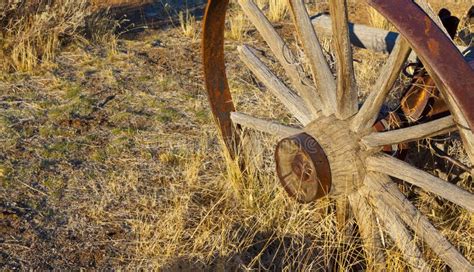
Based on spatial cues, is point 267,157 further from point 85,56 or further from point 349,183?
point 85,56

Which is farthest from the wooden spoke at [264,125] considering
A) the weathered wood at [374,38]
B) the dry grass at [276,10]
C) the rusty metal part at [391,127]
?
the dry grass at [276,10]

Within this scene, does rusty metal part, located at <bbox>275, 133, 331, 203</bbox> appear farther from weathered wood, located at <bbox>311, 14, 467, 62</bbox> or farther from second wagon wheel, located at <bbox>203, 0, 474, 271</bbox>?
weathered wood, located at <bbox>311, 14, 467, 62</bbox>

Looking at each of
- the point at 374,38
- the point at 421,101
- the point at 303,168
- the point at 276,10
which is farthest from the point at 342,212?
the point at 276,10

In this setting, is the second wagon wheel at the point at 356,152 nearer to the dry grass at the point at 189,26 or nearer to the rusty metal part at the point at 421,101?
the rusty metal part at the point at 421,101

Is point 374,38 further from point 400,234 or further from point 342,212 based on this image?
point 400,234

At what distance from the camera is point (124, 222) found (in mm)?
3785

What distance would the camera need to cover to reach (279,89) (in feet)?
12.1

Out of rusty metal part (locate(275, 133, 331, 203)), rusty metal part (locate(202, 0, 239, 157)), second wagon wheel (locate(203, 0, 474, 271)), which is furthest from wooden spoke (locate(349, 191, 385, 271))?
rusty metal part (locate(202, 0, 239, 157))

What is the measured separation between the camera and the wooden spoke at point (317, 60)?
3227 millimetres

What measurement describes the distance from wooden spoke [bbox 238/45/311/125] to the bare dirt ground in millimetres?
421

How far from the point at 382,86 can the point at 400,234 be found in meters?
0.60

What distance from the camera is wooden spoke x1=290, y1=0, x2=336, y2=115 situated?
127 inches

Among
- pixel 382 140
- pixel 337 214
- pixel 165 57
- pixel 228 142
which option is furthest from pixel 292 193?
pixel 165 57

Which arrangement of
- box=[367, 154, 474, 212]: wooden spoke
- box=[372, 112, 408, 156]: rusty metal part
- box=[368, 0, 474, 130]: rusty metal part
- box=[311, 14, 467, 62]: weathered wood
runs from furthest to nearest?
box=[311, 14, 467, 62]: weathered wood < box=[372, 112, 408, 156]: rusty metal part < box=[367, 154, 474, 212]: wooden spoke < box=[368, 0, 474, 130]: rusty metal part
